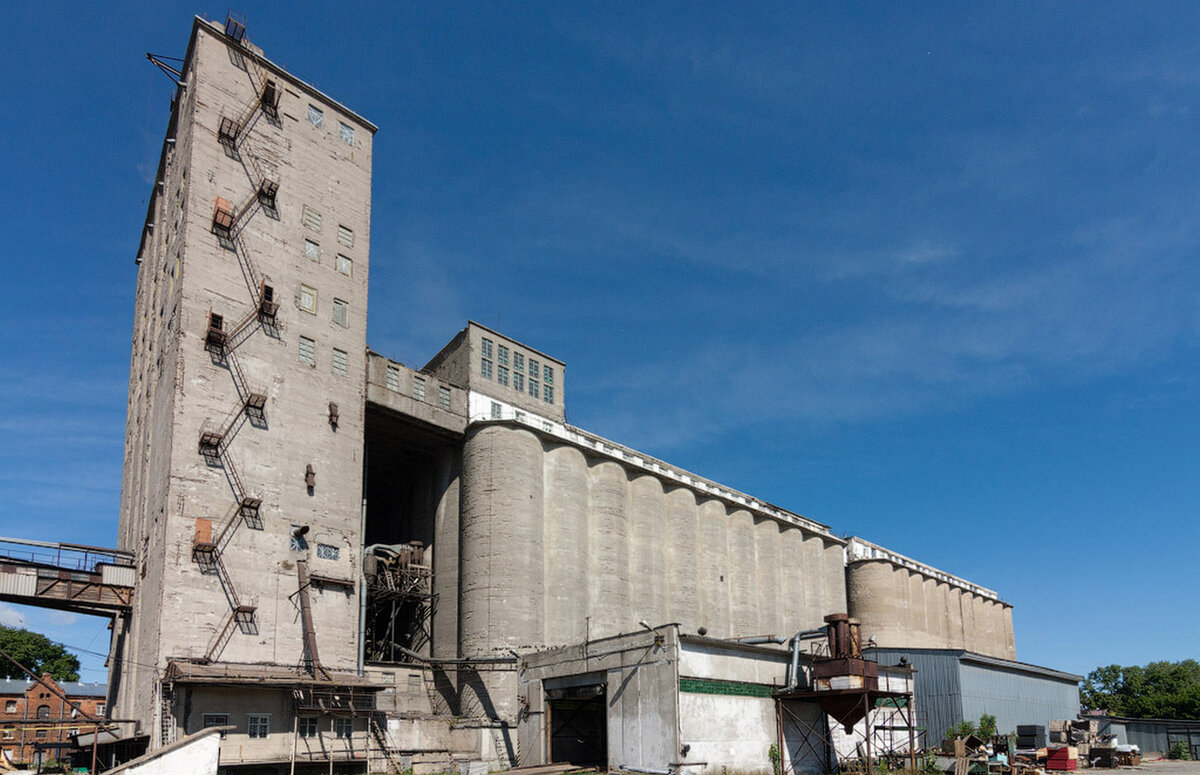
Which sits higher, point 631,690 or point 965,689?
point 631,690

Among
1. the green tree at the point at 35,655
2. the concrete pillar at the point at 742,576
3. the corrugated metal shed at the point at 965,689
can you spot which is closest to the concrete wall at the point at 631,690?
the corrugated metal shed at the point at 965,689

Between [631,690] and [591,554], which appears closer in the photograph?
[631,690]

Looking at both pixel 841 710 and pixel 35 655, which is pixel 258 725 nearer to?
pixel 841 710

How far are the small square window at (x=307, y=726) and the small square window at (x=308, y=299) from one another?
2003 centimetres

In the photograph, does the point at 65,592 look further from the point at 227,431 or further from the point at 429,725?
the point at 429,725

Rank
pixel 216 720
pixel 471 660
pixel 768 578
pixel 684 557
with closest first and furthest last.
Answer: pixel 216 720 < pixel 471 660 < pixel 684 557 < pixel 768 578

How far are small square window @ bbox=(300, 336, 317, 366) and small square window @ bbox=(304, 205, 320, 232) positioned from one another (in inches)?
255

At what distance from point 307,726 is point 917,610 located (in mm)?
67063

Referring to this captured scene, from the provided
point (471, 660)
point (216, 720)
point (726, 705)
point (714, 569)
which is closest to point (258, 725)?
point (216, 720)

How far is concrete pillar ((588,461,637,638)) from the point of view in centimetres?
5659

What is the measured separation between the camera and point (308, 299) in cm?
4753

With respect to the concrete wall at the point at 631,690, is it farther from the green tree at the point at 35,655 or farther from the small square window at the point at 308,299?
the green tree at the point at 35,655

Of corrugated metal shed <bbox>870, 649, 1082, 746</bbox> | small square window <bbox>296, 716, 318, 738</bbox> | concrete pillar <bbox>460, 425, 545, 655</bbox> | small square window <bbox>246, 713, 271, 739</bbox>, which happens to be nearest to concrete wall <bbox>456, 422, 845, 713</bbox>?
concrete pillar <bbox>460, 425, 545, 655</bbox>

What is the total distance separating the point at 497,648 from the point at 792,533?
36598mm
